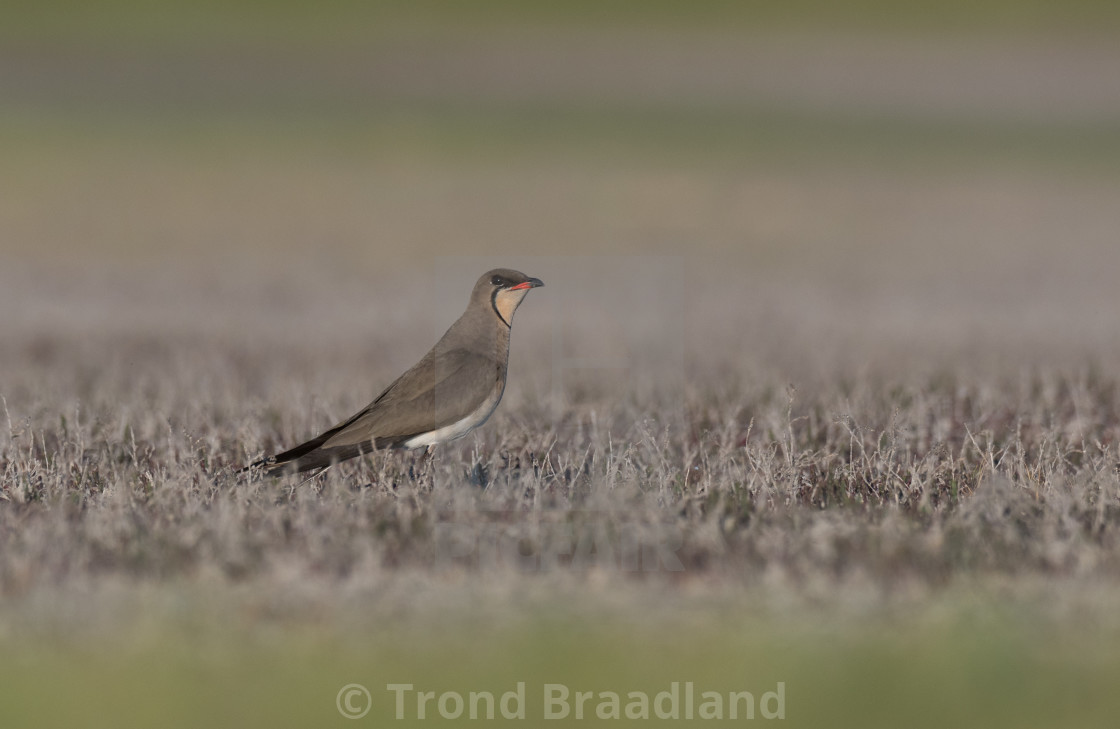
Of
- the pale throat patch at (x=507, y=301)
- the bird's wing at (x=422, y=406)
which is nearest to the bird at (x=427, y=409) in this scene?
the bird's wing at (x=422, y=406)

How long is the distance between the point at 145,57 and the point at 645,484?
44455mm

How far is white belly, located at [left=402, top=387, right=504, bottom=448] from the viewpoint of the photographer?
21.7ft

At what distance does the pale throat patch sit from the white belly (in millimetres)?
571

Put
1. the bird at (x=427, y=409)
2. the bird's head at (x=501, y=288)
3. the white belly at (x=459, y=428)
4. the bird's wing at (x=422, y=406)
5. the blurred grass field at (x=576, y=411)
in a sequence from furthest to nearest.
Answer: the bird's head at (x=501, y=288) < the white belly at (x=459, y=428) < the bird's wing at (x=422, y=406) < the bird at (x=427, y=409) < the blurred grass field at (x=576, y=411)

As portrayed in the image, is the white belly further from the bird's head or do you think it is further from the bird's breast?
the bird's head

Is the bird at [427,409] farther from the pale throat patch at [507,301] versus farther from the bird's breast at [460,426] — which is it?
the pale throat patch at [507,301]

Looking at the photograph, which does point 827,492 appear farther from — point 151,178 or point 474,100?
point 474,100

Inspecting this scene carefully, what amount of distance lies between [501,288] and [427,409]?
90cm

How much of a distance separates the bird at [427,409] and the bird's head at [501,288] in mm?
157

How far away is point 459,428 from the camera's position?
21.7 feet

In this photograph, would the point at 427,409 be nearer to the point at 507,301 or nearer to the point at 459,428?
the point at 459,428

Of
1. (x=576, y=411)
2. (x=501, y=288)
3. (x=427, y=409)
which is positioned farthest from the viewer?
(x=576, y=411)

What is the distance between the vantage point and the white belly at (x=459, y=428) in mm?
6602

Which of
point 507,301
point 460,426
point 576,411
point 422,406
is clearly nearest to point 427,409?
point 422,406
